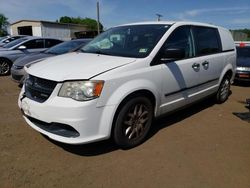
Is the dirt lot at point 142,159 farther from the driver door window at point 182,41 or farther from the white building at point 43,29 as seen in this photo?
the white building at point 43,29

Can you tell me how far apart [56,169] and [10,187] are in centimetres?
55

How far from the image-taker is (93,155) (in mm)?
3756

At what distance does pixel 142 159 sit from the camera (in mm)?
3662

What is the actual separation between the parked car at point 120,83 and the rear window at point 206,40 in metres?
0.02

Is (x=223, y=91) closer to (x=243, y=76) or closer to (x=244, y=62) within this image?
(x=243, y=76)

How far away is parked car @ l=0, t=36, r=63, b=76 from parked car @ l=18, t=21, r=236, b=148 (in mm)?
6426

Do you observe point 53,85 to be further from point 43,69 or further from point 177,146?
point 177,146

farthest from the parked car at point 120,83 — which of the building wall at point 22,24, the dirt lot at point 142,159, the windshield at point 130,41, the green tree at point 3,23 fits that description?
the green tree at point 3,23

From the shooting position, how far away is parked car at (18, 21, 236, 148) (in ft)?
11.0

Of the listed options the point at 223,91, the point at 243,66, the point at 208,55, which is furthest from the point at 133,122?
the point at 243,66

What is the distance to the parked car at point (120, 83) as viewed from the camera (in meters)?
3.36

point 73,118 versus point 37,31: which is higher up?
point 37,31

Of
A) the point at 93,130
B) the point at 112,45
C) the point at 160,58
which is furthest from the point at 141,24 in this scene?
the point at 93,130

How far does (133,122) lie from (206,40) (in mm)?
2531
